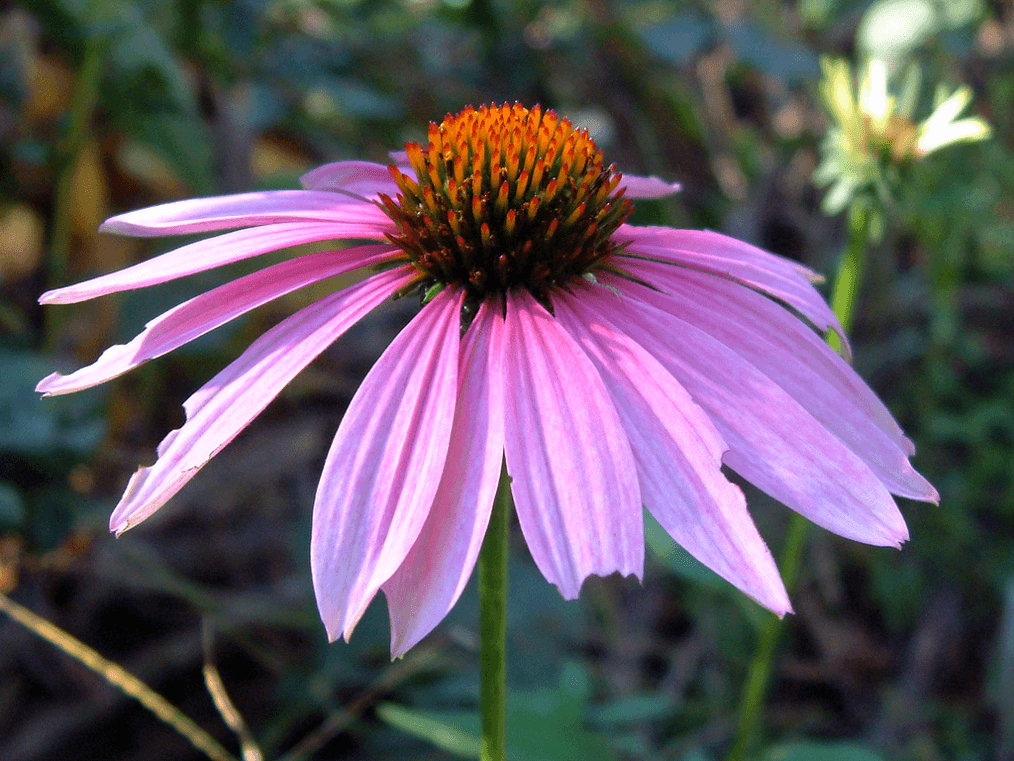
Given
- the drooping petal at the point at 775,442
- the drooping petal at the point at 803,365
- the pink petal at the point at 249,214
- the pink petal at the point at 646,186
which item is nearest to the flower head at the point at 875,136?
the pink petal at the point at 646,186

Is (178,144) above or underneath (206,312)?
above

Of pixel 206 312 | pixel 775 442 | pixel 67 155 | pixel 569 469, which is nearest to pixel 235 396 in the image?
pixel 206 312

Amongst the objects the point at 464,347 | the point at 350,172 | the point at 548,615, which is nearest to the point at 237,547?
the point at 548,615

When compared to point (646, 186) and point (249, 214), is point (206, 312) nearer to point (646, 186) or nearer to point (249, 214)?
point (249, 214)

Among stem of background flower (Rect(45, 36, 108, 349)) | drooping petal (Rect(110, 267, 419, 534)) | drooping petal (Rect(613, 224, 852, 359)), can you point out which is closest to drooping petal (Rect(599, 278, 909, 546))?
drooping petal (Rect(613, 224, 852, 359))

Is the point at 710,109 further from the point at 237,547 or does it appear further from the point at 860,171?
the point at 237,547

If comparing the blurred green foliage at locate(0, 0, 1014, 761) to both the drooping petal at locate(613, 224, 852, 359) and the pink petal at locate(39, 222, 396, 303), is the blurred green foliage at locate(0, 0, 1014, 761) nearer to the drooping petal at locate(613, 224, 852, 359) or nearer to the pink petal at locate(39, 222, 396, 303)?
the drooping petal at locate(613, 224, 852, 359)

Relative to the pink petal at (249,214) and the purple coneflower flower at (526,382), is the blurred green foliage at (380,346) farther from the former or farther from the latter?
the pink petal at (249,214)
